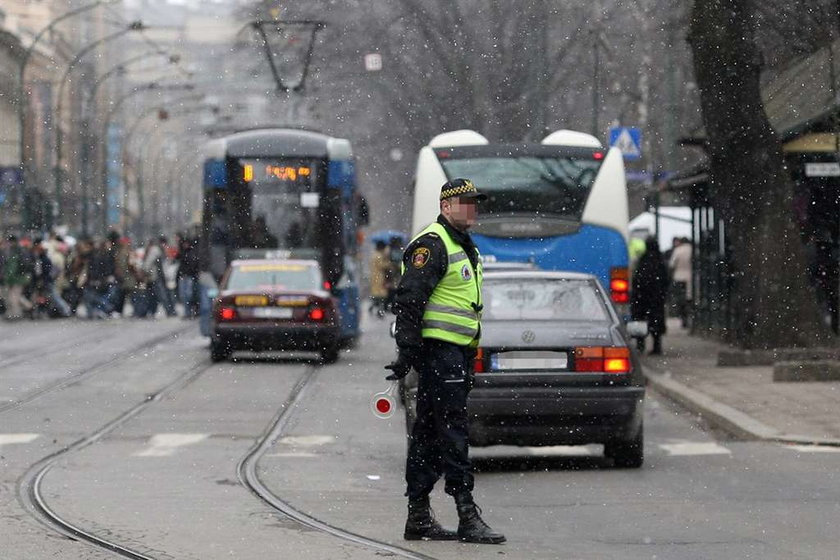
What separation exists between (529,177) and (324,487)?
1274 cm

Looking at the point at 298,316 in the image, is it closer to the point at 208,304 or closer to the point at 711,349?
the point at 208,304

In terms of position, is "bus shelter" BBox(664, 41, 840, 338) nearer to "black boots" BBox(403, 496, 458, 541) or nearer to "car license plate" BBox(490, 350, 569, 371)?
"car license plate" BBox(490, 350, 569, 371)

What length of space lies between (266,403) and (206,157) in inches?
451

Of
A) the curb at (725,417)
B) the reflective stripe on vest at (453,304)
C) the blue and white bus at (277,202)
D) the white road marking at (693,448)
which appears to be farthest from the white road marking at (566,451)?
the blue and white bus at (277,202)

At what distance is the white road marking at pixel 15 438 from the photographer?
50.0 ft

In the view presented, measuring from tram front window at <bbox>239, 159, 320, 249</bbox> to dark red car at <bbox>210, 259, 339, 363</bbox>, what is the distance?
351 centimetres

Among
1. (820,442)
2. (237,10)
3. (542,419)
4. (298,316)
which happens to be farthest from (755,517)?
(237,10)

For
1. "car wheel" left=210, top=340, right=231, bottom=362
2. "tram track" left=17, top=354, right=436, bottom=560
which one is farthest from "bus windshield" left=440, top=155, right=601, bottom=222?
"tram track" left=17, top=354, right=436, bottom=560

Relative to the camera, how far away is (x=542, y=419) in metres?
13.0

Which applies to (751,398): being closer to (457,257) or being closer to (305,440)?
(305,440)

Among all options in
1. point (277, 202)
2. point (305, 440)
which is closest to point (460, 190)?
point (305, 440)

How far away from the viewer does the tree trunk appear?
2414 centimetres

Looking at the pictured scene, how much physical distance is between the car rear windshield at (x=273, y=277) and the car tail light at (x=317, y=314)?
1.32 ft

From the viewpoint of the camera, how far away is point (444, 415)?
31.5 ft
